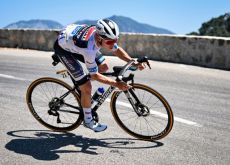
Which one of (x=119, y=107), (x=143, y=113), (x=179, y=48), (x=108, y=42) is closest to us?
(x=108, y=42)

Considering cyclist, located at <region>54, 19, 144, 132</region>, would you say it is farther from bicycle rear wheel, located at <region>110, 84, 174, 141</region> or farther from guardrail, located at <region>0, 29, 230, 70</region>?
guardrail, located at <region>0, 29, 230, 70</region>

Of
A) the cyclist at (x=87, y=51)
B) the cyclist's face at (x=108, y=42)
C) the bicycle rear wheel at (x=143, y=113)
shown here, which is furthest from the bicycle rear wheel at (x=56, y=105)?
the cyclist's face at (x=108, y=42)

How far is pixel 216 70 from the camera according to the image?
15.3 metres

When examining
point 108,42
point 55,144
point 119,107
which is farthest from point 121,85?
point 55,144

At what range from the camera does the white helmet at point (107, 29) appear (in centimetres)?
602

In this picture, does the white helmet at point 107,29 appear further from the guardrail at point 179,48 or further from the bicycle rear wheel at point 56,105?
the guardrail at point 179,48

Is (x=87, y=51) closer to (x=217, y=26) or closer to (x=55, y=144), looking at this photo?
(x=55, y=144)

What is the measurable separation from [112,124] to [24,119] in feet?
4.76

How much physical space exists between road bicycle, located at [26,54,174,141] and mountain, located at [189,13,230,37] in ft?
297

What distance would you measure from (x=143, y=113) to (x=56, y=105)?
138cm

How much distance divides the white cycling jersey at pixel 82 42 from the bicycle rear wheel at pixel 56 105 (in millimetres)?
761

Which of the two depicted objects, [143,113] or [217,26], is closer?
[143,113]

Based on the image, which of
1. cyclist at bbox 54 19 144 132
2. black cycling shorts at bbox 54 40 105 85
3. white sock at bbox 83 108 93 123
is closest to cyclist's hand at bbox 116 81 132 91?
cyclist at bbox 54 19 144 132

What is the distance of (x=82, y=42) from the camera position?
243 inches
